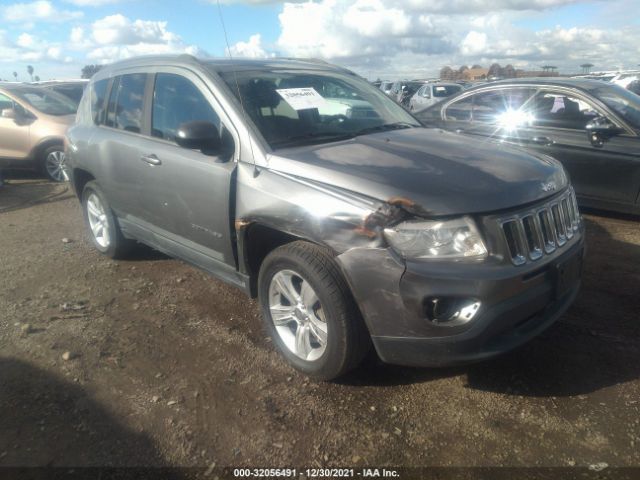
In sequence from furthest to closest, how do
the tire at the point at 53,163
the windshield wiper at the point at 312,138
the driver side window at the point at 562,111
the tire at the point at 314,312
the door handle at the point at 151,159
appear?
the tire at the point at 53,163, the driver side window at the point at 562,111, the door handle at the point at 151,159, the windshield wiper at the point at 312,138, the tire at the point at 314,312

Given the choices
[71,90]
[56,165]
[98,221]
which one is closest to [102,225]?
[98,221]

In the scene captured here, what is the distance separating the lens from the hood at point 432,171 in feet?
7.79

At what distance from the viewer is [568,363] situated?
297cm

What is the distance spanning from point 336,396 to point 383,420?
32cm

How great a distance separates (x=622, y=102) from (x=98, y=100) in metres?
5.64

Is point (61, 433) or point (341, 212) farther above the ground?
point (341, 212)

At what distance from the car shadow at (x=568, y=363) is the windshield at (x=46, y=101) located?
8.26m

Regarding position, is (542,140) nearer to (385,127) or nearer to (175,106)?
(385,127)

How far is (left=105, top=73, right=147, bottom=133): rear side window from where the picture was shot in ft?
13.0

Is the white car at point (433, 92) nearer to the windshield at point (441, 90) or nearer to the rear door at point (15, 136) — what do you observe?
the windshield at point (441, 90)

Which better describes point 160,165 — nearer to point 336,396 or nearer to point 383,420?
point 336,396

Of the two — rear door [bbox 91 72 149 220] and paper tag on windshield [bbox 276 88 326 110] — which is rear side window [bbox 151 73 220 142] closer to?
rear door [bbox 91 72 149 220]

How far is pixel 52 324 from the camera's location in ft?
12.1

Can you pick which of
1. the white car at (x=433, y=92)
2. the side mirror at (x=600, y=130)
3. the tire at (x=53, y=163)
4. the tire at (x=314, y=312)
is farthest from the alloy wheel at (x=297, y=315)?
the white car at (x=433, y=92)
